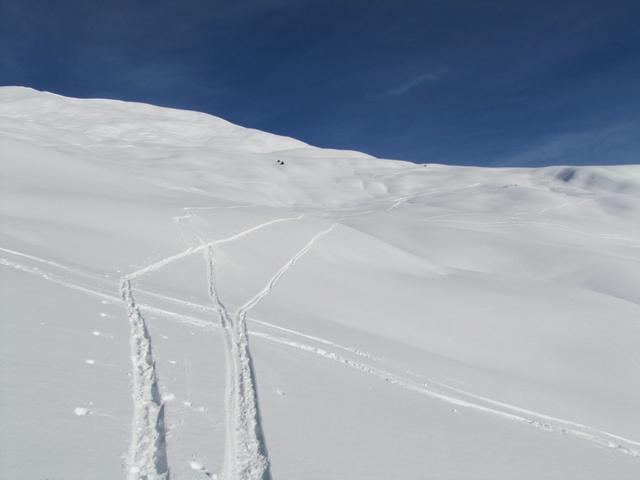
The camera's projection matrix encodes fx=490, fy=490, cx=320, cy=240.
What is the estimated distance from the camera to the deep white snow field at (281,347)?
12.1 ft

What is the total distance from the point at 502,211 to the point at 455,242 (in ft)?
40.1

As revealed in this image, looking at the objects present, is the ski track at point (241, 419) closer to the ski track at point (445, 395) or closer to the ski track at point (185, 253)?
the ski track at point (445, 395)

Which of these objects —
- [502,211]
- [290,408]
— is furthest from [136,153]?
[290,408]

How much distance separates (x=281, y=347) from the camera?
6363 millimetres

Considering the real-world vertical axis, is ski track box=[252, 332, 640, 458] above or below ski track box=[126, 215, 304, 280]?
below

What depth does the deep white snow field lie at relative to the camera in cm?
370

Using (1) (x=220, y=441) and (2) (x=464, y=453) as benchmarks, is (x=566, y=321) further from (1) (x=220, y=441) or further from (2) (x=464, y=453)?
(1) (x=220, y=441)

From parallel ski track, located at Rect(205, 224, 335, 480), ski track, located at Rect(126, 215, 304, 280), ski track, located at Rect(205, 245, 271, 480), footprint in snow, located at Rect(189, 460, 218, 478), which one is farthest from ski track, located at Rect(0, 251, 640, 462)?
footprint in snow, located at Rect(189, 460, 218, 478)

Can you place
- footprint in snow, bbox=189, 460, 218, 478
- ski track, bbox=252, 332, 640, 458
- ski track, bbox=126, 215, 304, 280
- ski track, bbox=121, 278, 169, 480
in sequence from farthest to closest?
ski track, bbox=126, 215, 304, 280 → ski track, bbox=252, 332, 640, 458 → footprint in snow, bbox=189, 460, 218, 478 → ski track, bbox=121, 278, 169, 480

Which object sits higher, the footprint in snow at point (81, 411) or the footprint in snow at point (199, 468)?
the footprint in snow at point (81, 411)

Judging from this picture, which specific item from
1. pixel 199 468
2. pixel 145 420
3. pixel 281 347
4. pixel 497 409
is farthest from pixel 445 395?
pixel 145 420

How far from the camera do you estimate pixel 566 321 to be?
11.7 metres

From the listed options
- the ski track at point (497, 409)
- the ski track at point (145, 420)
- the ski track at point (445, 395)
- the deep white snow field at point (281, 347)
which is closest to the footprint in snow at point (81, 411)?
the deep white snow field at point (281, 347)

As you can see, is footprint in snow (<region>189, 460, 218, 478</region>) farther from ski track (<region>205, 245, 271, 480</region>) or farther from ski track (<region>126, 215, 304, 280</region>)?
ski track (<region>126, 215, 304, 280</region>)
